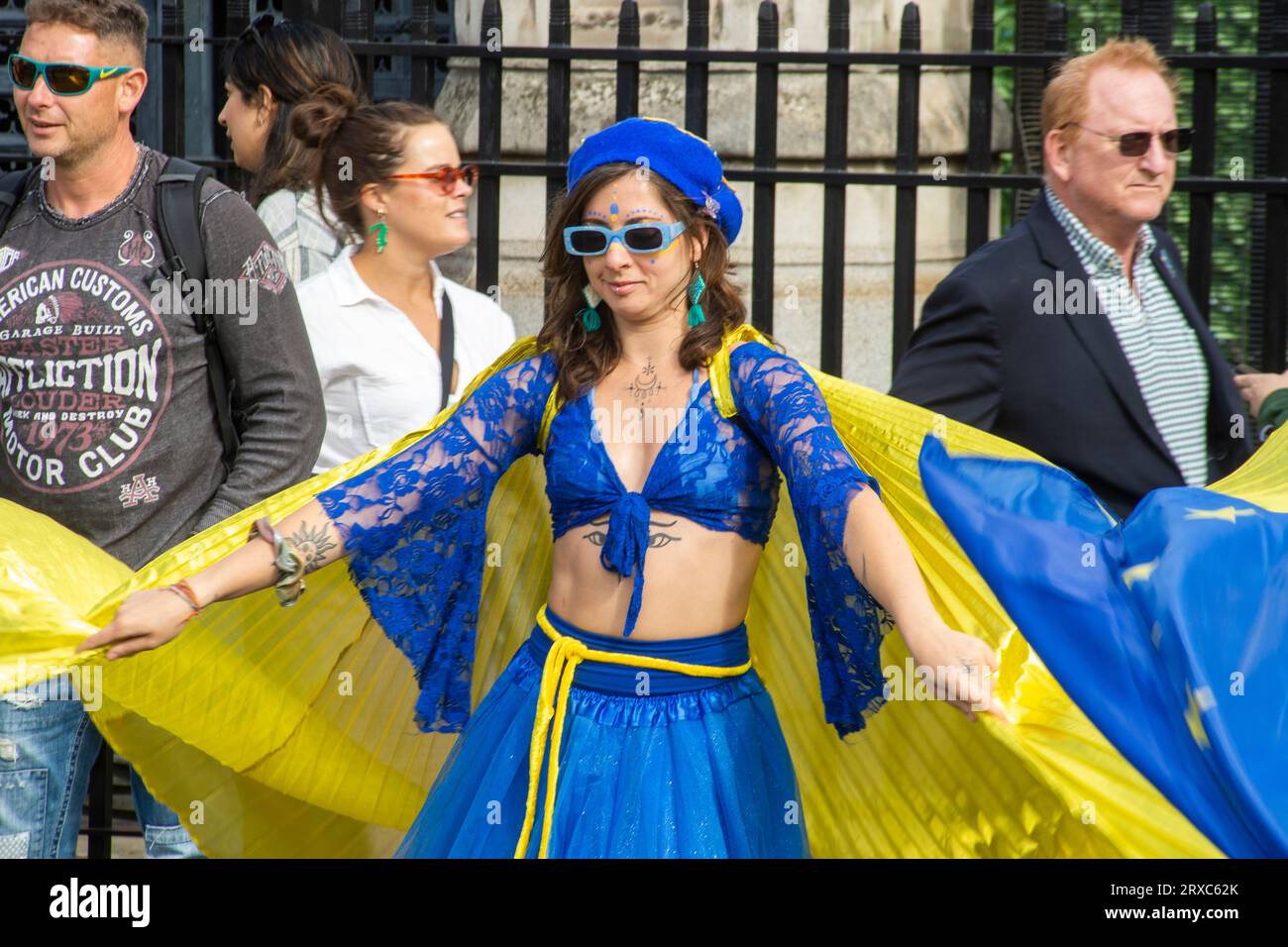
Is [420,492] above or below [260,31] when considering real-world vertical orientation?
below

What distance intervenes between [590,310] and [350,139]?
5.24 ft

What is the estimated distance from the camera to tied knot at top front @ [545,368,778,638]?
3.23m

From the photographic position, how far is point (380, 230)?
4.62 m

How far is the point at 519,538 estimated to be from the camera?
375 cm

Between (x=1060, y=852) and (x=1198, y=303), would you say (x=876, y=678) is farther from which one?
(x=1198, y=303)

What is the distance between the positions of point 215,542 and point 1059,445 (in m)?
1.87

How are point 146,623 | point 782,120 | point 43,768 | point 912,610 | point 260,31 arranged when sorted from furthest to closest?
point 782,120
point 260,31
point 43,768
point 146,623
point 912,610

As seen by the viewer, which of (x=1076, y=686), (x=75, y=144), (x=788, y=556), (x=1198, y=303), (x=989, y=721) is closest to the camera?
(x=989, y=721)

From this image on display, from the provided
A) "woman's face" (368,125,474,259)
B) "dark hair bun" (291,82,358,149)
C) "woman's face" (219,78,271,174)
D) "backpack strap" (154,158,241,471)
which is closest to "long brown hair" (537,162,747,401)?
"backpack strap" (154,158,241,471)

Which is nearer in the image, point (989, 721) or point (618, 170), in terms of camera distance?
point (989, 721)

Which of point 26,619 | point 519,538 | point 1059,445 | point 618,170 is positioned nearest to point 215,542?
point 26,619

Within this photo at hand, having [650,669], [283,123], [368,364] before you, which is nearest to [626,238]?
[650,669]

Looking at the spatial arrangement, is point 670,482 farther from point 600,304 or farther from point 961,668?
point 961,668

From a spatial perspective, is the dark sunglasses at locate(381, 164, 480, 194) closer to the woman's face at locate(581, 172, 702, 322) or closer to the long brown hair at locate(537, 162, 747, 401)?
the long brown hair at locate(537, 162, 747, 401)
